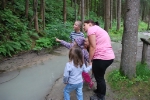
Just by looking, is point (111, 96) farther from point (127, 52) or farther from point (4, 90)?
point (4, 90)

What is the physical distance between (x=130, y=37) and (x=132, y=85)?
1.32m

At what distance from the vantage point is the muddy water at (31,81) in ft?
17.6

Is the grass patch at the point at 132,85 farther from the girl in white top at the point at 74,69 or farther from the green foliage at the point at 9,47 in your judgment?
the green foliage at the point at 9,47

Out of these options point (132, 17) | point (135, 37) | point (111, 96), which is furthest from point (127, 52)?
point (111, 96)

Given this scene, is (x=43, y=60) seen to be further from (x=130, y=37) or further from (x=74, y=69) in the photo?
(x=74, y=69)

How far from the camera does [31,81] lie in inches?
257

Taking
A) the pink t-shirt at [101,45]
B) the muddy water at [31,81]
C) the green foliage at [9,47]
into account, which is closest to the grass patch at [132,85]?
the pink t-shirt at [101,45]

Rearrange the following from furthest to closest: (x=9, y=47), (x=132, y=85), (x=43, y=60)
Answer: (x=43, y=60) < (x=9, y=47) < (x=132, y=85)

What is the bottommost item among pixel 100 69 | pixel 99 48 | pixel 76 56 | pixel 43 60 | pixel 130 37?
pixel 43 60

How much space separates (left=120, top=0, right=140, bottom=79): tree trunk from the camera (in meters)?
4.77

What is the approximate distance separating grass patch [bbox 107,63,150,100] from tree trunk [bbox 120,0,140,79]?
0.21 metres

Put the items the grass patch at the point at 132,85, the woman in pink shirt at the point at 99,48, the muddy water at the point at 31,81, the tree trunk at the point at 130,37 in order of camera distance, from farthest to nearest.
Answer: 1. the muddy water at the point at 31,81
2. the tree trunk at the point at 130,37
3. the grass patch at the point at 132,85
4. the woman in pink shirt at the point at 99,48

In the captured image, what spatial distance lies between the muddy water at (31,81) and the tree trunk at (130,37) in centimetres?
256

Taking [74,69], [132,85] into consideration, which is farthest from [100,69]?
[132,85]
